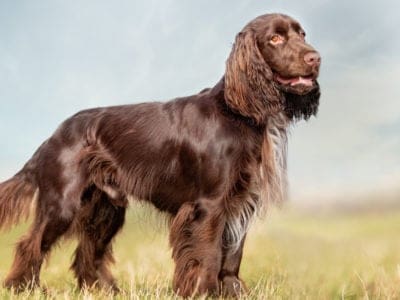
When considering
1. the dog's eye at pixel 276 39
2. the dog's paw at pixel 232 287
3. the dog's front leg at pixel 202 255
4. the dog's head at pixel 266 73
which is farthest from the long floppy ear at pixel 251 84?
the dog's paw at pixel 232 287

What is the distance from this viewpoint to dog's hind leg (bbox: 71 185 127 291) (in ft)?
19.1

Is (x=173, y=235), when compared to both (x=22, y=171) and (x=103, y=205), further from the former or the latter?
(x=22, y=171)

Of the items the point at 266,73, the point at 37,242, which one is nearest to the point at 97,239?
the point at 37,242

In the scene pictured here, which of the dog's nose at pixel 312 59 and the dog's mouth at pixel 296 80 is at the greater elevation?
the dog's nose at pixel 312 59

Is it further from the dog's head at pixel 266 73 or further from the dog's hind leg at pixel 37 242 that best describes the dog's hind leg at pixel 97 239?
the dog's head at pixel 266 73

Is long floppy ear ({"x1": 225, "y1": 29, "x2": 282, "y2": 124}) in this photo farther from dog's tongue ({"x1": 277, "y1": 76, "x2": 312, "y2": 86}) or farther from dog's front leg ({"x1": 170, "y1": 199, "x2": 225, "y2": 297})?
dog's front leg ({"x1": 170, "y1": 199, "x2": 225, "y2": 297})

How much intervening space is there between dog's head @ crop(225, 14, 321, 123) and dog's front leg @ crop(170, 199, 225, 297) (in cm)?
86

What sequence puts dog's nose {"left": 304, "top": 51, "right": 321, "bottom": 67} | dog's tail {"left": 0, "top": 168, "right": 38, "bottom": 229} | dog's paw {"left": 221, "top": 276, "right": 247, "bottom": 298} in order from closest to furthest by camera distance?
dog's nose {"left": 304, "top": 51, "right": 321, "bottom": 67} → dog's paw {"left": 221, "top": 276, "right": 247, "bottom": 298} → dog's tail {"left": 0, "top": 168, "right": 38, "bottom": 229}

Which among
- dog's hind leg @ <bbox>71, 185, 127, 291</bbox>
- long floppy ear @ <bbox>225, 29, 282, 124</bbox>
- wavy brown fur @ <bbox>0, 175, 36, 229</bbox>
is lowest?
dog's hind leg @ <bbox>71, 185, 127, 291</bbox>

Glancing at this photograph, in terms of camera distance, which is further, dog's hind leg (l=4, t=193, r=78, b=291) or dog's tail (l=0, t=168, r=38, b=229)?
dog's tail (l=0, t=168, r=38, b=229)

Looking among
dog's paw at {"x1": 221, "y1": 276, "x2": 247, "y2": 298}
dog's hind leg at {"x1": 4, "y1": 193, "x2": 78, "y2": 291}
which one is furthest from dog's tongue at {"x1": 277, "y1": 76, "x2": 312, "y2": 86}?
dog's hind leg at {"x1": 4, "y1": 193, "x2": 78, "y2": 291}

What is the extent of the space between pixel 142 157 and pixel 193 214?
2.84ft

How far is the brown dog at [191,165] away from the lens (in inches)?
181

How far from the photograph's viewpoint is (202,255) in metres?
4.64
